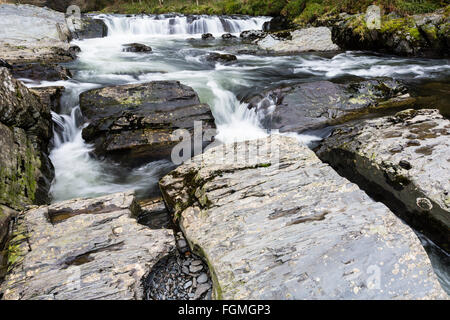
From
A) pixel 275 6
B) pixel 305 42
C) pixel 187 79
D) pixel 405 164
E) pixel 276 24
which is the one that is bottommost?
pixel 405 164

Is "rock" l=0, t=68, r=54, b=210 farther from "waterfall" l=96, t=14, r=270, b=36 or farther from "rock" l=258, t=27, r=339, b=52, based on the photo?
"waterfall" l=96, t=14, r=270, b=36

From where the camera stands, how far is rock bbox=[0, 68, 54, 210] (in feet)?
11.6

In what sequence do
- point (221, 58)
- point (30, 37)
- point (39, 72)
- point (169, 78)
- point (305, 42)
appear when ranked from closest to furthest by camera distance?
point (39, 72)
point (169, 78)
point (221, 58)
point (30, 37)
point (305, 42)

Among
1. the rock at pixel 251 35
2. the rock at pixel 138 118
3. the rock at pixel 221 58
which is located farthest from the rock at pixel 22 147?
the rock at pixel 251 35

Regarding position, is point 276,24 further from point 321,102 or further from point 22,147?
point 22,147

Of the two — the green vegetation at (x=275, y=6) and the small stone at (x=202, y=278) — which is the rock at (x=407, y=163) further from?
the green vegetation at (x=275, y=6)

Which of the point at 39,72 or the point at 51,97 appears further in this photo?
the point at 39,72

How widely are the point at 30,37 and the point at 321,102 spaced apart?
1247 centimetres

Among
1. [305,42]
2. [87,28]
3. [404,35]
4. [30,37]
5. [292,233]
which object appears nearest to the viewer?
[292,233]

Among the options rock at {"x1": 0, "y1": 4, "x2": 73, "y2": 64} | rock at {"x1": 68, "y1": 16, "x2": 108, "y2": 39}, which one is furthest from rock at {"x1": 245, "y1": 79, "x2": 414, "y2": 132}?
rock at {"x1": 68, "y1": 16, "x2": 108, "y2": 39}

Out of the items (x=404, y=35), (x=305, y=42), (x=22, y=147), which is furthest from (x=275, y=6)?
(x=22, y=147)

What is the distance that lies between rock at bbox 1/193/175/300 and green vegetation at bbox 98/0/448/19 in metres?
15.9

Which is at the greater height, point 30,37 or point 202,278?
point 30,37

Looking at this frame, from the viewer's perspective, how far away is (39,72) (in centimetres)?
729
